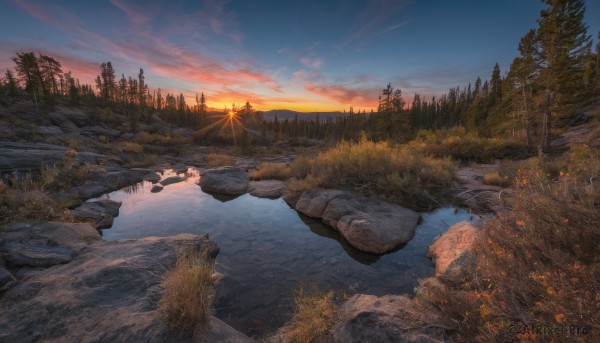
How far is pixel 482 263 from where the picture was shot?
296cm

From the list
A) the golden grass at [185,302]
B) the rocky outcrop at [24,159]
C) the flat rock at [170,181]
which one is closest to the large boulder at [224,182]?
the flat rock at [170,181]

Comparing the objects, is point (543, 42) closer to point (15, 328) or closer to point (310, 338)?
point (310, 338)

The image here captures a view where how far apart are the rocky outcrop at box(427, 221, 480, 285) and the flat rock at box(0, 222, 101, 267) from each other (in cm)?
704

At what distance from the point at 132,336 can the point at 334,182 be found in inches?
330

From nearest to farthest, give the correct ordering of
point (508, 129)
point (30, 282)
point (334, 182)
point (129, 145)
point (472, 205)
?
point (30, 282) → point (472, 205) → point (334, 182) → point (129, 145) → point (508, 129)

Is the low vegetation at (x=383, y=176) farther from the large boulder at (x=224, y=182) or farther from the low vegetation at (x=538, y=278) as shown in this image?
the low vegetation at (x=538, y=278)

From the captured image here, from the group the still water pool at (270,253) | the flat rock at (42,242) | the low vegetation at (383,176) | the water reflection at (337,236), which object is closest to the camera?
the still water pool at (270,253)

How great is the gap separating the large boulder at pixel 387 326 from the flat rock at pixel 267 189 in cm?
836

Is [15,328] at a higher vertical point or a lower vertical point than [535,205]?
lower

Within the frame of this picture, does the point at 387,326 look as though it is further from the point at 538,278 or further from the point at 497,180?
the point at 497,180

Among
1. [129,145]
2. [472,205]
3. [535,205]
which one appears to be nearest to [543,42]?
[472,205]

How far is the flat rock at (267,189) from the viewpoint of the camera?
452 inches

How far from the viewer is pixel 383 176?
10000 millimetres

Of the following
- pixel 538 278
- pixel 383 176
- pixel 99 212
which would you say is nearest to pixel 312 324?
pixel 538 278
